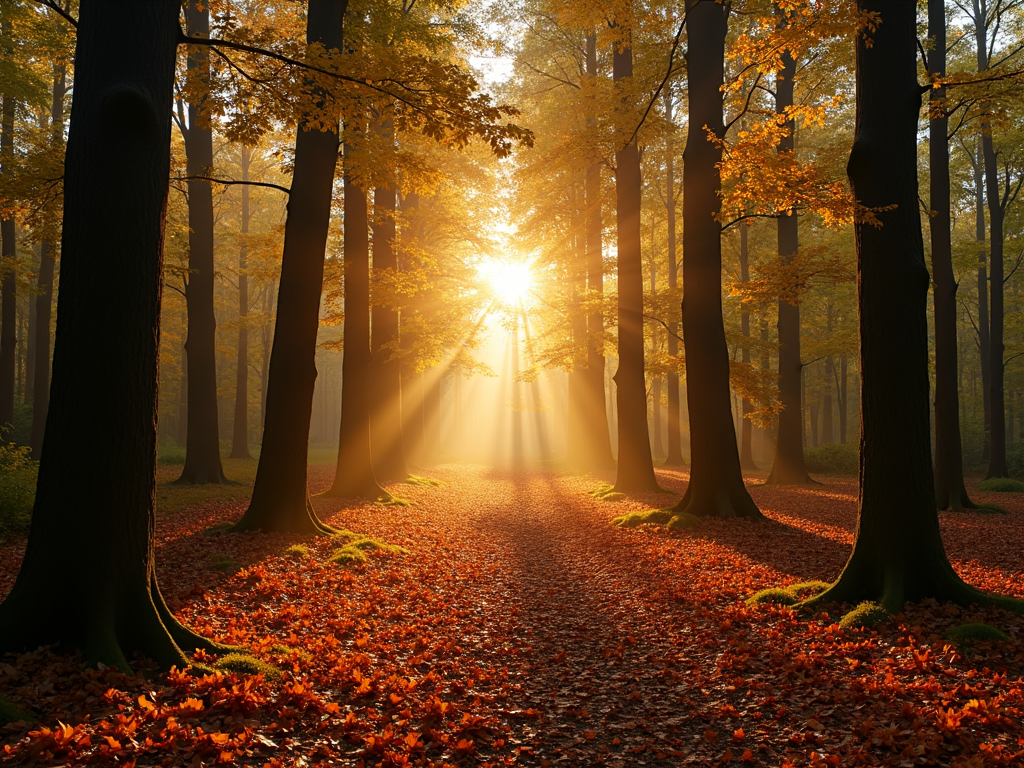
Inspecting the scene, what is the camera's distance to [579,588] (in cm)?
798

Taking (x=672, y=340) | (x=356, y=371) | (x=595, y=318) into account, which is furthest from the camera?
(x=672, y=340)

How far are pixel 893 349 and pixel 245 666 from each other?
22.1 ft

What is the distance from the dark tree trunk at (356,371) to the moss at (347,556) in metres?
5.72

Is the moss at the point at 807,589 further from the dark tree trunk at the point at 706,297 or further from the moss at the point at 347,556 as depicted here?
the moss at the point at 347,556

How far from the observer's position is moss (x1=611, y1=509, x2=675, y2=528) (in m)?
11.5

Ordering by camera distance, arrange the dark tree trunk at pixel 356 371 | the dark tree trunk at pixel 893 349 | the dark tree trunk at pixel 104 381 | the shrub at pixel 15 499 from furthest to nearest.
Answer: the dark tree trunk at pixel 356 371, the shrub at pixel 15 499, the dark tree trunk at pixel 893 349, the dark tree trunk at pixel 104 381

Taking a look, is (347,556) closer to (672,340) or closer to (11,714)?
(11,714)

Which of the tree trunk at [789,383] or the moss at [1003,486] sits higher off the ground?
the tree trunk at [789,383]

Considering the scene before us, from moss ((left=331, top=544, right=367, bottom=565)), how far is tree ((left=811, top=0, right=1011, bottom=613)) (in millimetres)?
5921

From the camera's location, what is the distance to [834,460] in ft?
78.0

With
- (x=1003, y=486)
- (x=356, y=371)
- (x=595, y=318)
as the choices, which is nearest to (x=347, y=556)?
(x=356, y=371)

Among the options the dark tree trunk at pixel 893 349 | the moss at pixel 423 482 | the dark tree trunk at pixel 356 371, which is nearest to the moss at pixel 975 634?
the dark tree trunk at pixel 893 349

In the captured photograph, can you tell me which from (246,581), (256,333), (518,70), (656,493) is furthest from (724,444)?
(256,333)

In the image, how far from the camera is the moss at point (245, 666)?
4.50m
